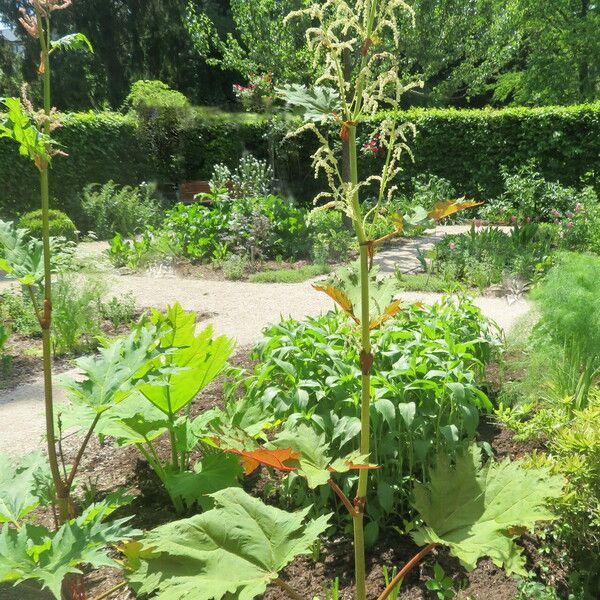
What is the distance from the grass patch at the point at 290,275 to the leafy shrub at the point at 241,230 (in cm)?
74

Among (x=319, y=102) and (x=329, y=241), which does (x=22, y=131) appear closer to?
(x=319, y=102)

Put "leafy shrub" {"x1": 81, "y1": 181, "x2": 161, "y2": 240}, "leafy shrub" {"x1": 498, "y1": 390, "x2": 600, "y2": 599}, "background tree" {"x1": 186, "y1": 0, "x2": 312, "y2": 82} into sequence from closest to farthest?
"leafy shrub" {"x1": 498, "y1": 390, "x2": 600, "y2": 599}
"leafy shrub" {"x1": 81, "y1": 181, "x2": 161, "y2": 240}
"background tree" {"x1": 186, "y1": 0, "x2": 312, "y2": 82}

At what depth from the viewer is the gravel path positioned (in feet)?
14.7

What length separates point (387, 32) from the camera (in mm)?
13531

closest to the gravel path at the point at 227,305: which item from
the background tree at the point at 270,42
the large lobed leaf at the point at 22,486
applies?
the large lobed leaf at the point at 22,486

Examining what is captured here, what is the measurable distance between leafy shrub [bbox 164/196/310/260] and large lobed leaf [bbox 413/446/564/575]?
292 inches

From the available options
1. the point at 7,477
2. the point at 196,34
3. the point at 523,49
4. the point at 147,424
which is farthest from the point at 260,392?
the point at 523,49

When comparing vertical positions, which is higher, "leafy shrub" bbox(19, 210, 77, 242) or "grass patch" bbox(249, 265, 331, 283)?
"leafy shrub" bbox(19, 210, 77, 242)

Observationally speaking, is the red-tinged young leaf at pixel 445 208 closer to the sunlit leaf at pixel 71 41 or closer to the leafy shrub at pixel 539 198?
the sunlit leaf at pixel 71 41

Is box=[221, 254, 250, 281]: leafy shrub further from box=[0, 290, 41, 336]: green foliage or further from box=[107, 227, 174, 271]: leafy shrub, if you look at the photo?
box=[0, 290, 41, 336]: green foliage

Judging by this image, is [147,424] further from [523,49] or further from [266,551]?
[523,49]

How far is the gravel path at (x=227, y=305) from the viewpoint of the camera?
14.7ft

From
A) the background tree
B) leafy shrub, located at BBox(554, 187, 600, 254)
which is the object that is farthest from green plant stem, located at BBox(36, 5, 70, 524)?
the background tree

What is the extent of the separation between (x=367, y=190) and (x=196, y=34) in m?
5.08
